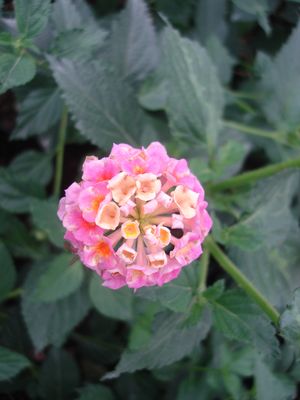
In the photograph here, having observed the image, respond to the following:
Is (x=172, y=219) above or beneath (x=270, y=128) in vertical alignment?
above

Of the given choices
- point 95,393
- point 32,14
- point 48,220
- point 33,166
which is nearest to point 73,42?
point 32,14

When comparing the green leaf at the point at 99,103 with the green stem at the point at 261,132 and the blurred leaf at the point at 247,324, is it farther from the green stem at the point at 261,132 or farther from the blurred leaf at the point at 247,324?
the blurred leaf at the point at 247,324

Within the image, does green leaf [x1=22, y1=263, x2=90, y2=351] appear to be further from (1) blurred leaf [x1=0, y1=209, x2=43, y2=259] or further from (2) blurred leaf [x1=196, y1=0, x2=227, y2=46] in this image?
(2) blurred leaf [x1=196, y1=0, x2=227, y2=46]

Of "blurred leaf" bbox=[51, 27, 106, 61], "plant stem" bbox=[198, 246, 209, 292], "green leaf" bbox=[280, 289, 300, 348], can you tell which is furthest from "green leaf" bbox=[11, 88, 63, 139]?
"green leaf" bbox=[280, 289, 300, 348]

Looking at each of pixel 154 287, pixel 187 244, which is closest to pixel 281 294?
pixel 154 287

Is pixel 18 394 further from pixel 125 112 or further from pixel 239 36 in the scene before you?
pixel 239 36

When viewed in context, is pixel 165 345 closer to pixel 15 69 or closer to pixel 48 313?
pixel 48 313

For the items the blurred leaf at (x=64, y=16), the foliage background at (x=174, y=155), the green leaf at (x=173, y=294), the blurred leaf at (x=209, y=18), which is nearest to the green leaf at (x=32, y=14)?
the foliage background at (x=174, y=155)
